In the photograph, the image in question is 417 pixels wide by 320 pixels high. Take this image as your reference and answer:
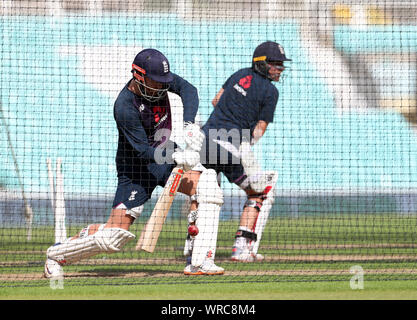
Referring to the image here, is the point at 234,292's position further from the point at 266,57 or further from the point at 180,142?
the point at 266,57

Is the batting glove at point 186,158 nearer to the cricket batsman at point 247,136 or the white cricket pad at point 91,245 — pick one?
the white cricket pad at point 91,245

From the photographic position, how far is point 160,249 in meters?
10.5

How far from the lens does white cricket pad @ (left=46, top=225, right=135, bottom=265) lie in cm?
702

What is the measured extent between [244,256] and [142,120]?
2.21 m

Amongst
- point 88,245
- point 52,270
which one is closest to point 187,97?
point 88,245

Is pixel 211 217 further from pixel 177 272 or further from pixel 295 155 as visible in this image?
pixel 295 155

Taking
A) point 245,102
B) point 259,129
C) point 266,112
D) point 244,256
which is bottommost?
point 244,256

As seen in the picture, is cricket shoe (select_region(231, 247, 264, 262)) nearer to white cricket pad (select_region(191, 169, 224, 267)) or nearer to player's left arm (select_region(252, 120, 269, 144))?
player's left arm (select_region(252, 120, 269, 144))

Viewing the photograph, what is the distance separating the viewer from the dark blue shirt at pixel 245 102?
905cm

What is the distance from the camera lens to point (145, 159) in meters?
7.39

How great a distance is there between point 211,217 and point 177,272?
77 centimetres

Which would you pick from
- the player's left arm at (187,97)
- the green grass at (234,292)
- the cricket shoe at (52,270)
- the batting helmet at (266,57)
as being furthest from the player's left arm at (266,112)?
the cricket shoe at (52,270)

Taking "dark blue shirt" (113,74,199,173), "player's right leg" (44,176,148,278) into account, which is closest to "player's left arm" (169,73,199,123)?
"dark blue shirt" (113,74,199,173)

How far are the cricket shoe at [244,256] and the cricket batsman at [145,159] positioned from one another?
4.90ft
